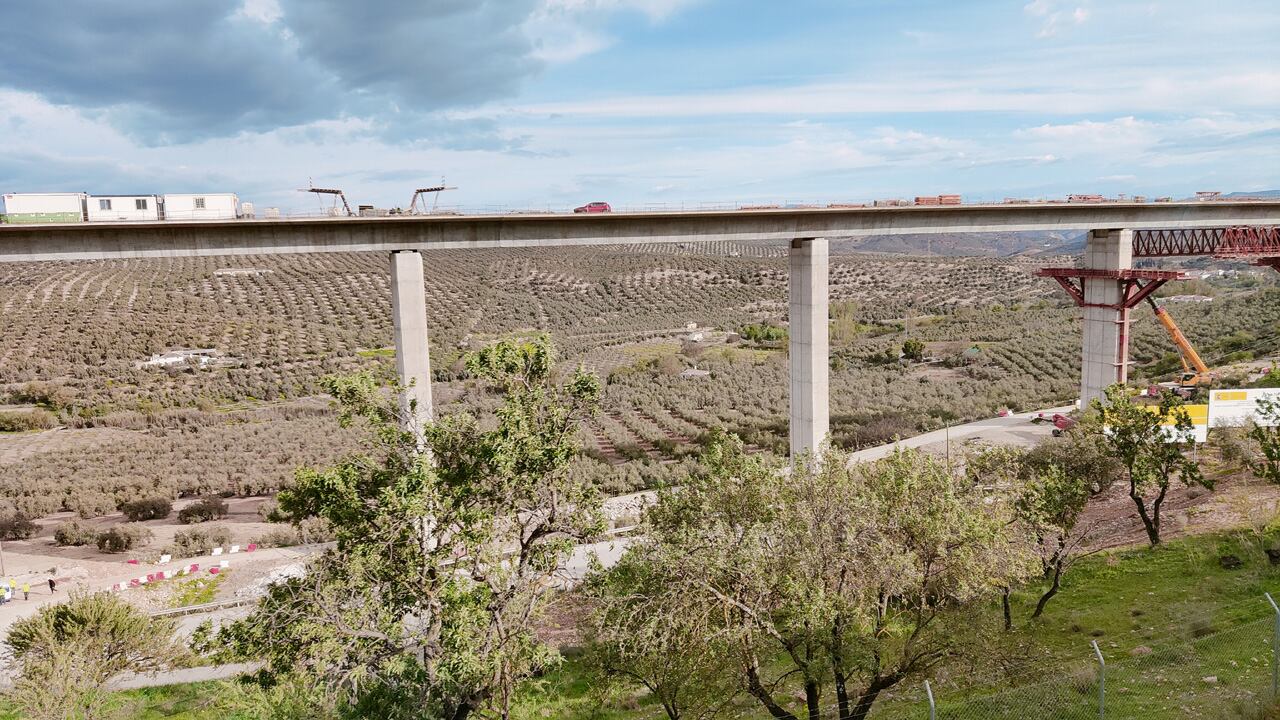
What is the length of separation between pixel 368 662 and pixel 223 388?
129 feet

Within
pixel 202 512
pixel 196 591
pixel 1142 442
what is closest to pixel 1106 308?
pixel 1142 442

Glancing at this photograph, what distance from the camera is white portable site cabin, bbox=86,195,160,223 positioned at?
1845 cm

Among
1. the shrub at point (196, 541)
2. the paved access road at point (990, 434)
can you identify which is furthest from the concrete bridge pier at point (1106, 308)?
the shrub at point (196, 541)

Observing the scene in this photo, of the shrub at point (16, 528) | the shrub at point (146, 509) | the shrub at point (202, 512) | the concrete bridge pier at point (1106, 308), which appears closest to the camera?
the shrub at point (16, 528)

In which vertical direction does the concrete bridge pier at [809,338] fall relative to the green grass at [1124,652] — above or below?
above

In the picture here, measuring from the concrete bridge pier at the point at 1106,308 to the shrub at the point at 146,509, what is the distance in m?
33.7

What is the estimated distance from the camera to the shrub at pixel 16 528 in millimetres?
24828

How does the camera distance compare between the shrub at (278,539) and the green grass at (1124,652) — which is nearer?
the green grass at (1124,652)

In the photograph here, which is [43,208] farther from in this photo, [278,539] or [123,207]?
[278,539]

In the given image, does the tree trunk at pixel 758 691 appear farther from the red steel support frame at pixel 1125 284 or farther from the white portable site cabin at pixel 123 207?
the red steel support frame at pixel 1125 284

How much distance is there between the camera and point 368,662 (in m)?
9.38

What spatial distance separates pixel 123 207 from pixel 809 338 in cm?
1835

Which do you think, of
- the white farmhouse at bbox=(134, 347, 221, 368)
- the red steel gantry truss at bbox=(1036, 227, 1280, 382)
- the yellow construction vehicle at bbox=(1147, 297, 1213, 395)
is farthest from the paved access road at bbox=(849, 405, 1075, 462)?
the white farmhouse at bbox=(134, 347, 221, 368)

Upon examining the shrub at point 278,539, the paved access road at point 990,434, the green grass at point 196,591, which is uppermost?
the paved access road at point 990,434
